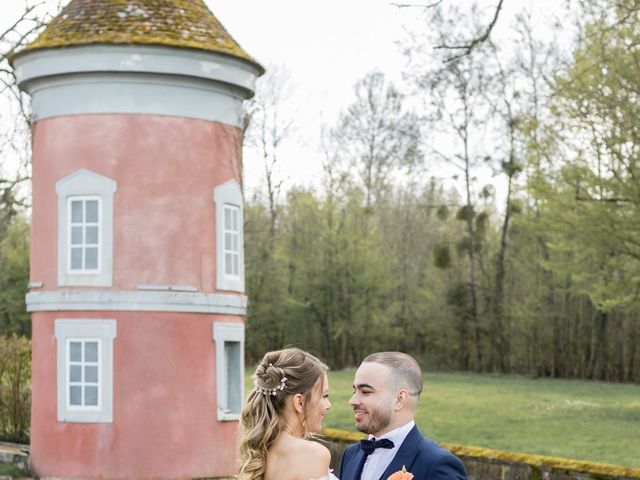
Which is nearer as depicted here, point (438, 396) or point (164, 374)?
point (164, 374)

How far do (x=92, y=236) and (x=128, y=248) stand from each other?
687 millimetres

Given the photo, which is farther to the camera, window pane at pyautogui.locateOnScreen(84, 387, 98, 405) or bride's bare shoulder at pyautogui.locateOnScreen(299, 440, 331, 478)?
window pane at pyautogui.locateOnScreen(84, 387, 98, 405)

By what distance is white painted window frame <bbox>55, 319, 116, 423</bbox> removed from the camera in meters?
21.9

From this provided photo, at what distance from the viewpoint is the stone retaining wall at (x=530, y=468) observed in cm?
1417

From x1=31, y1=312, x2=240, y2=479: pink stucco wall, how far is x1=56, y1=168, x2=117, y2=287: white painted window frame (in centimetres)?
62

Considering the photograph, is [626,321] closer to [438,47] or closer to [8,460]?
[8,460]

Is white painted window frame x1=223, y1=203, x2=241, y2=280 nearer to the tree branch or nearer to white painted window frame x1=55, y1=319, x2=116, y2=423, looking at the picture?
white painted window frame x1=55, y1=319, x2=116, y2=423

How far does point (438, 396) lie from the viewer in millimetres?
37219

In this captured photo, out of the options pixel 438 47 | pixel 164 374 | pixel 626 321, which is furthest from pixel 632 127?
pixel 626 321

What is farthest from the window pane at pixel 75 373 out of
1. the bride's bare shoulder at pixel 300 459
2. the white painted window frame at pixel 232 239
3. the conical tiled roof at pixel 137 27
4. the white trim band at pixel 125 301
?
the bride's bare shoulder at pixel 300 459

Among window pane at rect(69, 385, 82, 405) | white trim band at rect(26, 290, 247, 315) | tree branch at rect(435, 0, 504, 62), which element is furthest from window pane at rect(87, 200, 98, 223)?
tree branch at rect(435, 0, 504, 62)

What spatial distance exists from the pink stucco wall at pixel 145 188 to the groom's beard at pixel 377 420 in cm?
1677

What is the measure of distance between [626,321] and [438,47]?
3710 cm

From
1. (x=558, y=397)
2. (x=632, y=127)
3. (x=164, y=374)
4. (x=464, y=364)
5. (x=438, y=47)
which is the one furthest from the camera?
(x=464, y=364)
